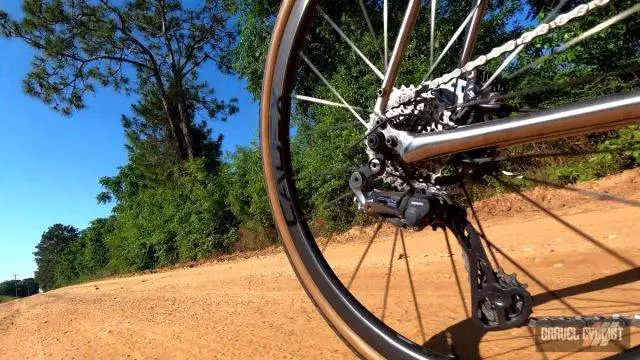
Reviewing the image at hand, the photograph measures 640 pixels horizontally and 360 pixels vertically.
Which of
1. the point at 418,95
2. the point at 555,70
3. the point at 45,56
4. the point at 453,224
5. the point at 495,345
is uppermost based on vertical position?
the point at 45,56

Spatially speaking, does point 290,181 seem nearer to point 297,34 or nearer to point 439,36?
point 297,34

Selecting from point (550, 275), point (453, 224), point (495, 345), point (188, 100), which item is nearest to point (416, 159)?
point (453, 224)

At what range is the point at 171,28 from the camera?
22797mm

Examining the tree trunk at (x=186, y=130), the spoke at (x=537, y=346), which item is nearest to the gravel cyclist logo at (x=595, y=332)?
the spoke at (x=537, y=346)

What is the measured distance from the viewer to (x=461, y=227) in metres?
1.43

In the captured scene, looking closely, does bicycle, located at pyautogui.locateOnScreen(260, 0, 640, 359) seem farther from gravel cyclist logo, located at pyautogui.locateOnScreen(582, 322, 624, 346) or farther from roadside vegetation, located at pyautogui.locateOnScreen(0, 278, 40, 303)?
roadside vegetation, located at pyautogui.locateOnScreen(0, 278, 40, 303)

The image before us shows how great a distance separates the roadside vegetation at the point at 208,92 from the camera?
6043 millimetres

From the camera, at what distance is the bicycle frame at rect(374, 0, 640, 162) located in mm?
979

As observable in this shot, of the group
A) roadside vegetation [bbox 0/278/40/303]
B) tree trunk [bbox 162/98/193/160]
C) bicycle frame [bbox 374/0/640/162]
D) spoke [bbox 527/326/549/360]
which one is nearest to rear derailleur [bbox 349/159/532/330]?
bicycle frame [bbox 374/0/640/162]

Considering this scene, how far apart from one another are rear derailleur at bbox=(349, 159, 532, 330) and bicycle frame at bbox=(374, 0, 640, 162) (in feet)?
0.48

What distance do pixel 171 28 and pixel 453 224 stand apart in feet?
78.6

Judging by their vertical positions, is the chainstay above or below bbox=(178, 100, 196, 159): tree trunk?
below

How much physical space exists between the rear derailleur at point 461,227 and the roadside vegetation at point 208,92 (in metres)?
0.30

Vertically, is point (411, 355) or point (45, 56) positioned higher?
point (45, 56)
